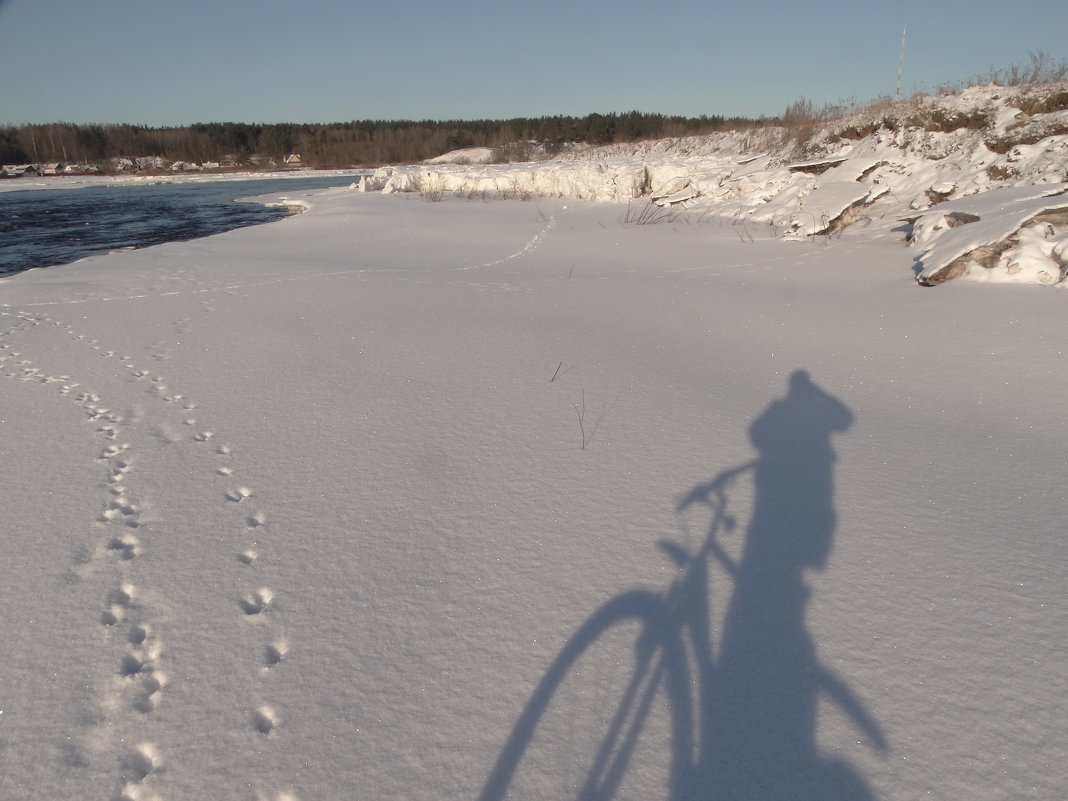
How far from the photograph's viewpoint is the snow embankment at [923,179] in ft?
19.7

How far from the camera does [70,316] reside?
623 cm

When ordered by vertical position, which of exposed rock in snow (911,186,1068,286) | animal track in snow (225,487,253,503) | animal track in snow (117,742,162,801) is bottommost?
animal track in snow (117,742,162,801)

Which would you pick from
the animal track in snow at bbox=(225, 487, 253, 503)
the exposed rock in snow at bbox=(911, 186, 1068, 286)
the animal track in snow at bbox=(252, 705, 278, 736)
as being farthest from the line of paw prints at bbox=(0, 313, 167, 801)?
the exposed rock in snow at bbox=(911, 186, 1068, 286)

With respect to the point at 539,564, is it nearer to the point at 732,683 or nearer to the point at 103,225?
the point at 732,683

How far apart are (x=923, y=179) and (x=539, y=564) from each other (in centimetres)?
1087

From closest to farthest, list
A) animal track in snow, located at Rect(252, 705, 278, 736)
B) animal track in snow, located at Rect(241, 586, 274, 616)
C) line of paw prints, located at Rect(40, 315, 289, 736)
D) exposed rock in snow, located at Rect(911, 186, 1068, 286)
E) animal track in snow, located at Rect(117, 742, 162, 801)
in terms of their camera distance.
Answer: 1. animal track in snow, located at Rect(117, 742, 162, 801)
2. animal track in snow, located at Rect(252, 705, 278, 736)
3. line of paw prints, located at Rect(40, 315, 289, 736)
4. animal track in snow, located at Rect(241, 586, 274, 616)
5. exposed rock in snow, located at Rect(911, 186, 1068, 286)

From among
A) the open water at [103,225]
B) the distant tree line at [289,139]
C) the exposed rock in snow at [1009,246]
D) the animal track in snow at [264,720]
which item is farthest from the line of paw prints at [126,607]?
the distant tree line at [289,139]

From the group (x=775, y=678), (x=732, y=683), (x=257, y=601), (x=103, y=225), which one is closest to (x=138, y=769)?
(x=257, y=601)

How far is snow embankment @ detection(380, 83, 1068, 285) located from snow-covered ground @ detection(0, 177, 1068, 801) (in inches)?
43.1

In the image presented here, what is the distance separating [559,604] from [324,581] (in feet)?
2.91

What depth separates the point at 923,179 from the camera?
33.0 feet

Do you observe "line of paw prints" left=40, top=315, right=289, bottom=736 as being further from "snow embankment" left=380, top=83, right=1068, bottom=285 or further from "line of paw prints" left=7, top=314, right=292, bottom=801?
"snow embankment" left=380, top=83, right=1068, bottom=285

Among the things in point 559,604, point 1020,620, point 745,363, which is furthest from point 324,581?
point 745,363

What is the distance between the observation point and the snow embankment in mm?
6008
